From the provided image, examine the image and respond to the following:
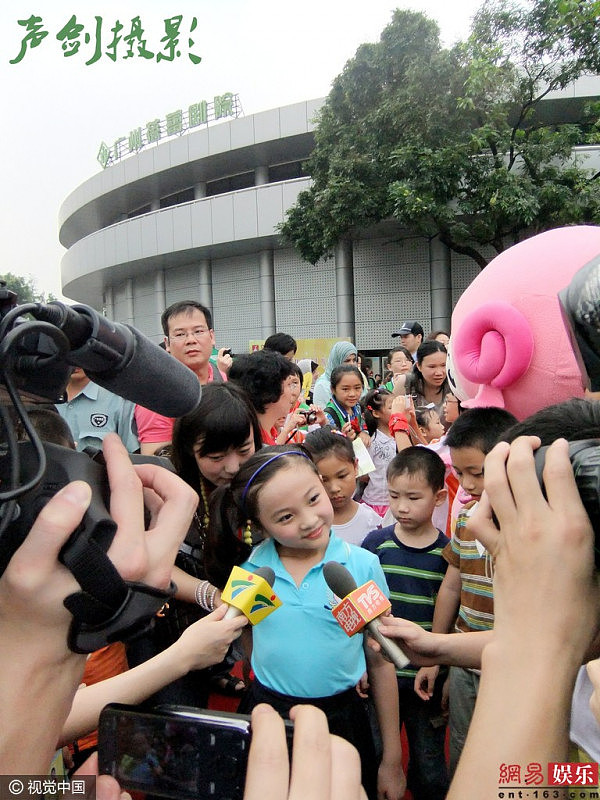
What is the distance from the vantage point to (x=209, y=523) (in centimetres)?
196

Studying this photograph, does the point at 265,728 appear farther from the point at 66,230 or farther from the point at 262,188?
the point at 66,230

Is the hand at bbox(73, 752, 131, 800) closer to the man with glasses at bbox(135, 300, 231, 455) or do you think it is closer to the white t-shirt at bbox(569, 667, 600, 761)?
the white t-shirt at bbox(569, 667, 600, 761)

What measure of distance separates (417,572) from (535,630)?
150 cm

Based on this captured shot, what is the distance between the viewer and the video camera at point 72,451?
675mm

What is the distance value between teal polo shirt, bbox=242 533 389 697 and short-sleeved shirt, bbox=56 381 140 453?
1.38m

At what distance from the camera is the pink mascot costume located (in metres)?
1.77

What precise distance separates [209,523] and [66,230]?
23.3 m

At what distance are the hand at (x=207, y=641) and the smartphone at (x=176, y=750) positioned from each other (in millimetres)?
291

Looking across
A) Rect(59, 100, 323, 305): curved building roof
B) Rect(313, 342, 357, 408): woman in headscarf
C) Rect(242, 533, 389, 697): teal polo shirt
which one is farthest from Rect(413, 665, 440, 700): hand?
Rect(59, 100, 323, 305): curved building roof

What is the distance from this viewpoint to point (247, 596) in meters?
1.26

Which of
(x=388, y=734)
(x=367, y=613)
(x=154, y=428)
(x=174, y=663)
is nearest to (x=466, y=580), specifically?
A: (x=388, y=734)

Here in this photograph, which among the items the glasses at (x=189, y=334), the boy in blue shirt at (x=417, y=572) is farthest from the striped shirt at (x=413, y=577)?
the glasses at (x=189, y=334)

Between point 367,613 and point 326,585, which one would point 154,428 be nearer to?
point 326,585

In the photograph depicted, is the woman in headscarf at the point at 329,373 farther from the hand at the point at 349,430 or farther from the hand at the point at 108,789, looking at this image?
the hand at the point at 108,789
